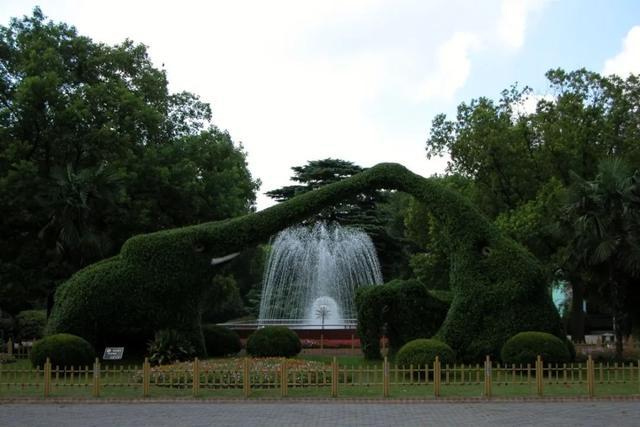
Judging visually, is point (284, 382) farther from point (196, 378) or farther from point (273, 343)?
point (273, 343)

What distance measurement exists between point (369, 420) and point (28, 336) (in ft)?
90.7

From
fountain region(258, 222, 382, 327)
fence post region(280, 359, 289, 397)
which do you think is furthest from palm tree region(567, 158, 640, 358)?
fountain region(258, 222, 382, 327)

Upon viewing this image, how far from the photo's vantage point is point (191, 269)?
24828 mm

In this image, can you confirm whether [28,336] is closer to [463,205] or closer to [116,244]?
[116,244]

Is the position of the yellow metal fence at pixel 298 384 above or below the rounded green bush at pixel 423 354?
below

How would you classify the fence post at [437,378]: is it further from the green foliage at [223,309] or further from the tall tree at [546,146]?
the green foliage at [223,309]

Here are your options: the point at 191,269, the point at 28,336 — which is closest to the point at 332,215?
the point at 28,336

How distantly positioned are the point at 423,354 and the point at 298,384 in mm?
3941

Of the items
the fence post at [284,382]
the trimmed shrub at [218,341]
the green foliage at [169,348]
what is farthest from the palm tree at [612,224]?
the green foliage at [169,348]

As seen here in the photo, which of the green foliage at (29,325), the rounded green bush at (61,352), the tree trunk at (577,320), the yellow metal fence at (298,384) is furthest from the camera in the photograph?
the green foliage at (29,325)

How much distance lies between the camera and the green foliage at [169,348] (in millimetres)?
23489

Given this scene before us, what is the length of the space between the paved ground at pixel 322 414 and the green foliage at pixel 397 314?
9.51 m

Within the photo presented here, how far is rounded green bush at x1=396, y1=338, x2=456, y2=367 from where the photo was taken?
63.4 feet

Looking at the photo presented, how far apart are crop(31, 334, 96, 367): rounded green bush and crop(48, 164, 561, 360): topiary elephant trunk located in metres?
2.23
